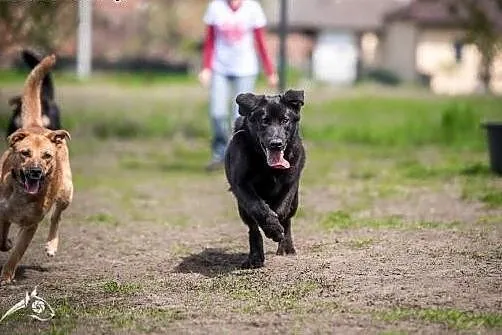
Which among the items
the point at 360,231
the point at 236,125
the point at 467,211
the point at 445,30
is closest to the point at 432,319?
the point at 236,125

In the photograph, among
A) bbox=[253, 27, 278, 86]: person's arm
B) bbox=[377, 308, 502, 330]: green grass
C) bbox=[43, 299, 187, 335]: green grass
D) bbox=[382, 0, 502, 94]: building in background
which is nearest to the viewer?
bbox=[377, 308, 502, 330]: green grass

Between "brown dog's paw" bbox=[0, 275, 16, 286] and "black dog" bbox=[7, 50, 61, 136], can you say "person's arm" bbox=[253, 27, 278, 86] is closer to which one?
"black dog" bbox=[7, 50, 61, 136]

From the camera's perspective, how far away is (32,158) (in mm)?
7301

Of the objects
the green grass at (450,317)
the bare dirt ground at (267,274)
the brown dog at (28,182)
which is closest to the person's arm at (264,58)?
the bare dirt ground at (267,274)

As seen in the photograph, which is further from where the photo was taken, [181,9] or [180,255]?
[181,9]

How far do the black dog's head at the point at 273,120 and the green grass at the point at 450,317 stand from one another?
1.78 meters

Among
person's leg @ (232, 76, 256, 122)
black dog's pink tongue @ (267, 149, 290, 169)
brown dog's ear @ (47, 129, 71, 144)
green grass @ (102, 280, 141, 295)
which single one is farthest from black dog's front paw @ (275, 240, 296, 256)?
person's leg @ (232, 76, 256, 122)

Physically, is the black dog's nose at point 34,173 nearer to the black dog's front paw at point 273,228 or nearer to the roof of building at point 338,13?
the black dog's front paw at point 273,228

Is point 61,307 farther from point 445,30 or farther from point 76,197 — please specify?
point 445,30

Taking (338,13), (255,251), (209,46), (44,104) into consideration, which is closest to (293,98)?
(255,251)

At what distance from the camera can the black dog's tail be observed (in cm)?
1113

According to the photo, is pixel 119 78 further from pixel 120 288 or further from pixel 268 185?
pixel 120 288

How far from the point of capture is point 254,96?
7.82 metres

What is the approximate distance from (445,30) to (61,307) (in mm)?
50618
